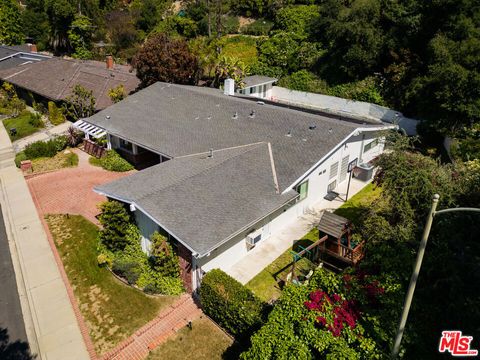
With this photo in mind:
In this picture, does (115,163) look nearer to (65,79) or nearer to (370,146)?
(65,79)

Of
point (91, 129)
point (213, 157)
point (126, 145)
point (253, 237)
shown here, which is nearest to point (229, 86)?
point (126, 145)

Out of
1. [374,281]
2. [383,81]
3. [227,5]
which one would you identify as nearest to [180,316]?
[374,281]

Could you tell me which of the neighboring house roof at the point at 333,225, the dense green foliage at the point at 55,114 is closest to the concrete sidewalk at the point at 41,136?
the dense green foliage at the point at 55,114

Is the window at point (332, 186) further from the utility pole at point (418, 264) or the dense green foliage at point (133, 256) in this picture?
the utility pole at point (418, 264)

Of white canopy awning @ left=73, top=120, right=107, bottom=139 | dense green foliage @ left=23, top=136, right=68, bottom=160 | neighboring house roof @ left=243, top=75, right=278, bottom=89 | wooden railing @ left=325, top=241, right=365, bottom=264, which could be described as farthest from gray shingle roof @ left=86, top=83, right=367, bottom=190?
neighboring house roof @ left=243, top=75, right=278, bottom=89

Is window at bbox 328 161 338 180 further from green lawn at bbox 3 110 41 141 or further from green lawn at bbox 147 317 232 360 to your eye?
green lawn at bbox 3 110 41 141
